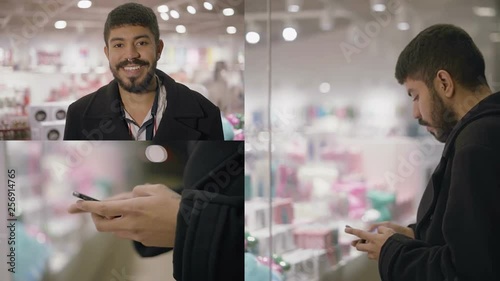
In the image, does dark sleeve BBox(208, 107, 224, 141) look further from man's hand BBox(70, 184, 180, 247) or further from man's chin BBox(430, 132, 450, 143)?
man's chin BBox(430, 132, 450, 143)

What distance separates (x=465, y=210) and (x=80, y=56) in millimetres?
1821

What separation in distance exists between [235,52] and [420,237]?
3.75 feet

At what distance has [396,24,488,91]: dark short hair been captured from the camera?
2.24 metres

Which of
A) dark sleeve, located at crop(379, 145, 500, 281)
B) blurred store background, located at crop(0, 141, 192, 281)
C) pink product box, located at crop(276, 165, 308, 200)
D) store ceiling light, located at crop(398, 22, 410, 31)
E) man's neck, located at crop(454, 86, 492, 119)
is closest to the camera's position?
dark sleeve, located at crop(379, 145, 500, 281)

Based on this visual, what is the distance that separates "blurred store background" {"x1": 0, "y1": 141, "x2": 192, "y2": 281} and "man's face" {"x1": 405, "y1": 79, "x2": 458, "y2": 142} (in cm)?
112

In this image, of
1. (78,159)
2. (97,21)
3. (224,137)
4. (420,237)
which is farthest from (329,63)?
(78,159)

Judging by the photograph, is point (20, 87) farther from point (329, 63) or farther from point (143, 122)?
point (329, 63)

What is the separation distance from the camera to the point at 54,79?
2564 millimetres

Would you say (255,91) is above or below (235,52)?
below

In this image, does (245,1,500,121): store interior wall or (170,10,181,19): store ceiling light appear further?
(170,10,181,19): store ceiling light

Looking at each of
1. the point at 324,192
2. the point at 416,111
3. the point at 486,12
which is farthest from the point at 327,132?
the point at 486,12

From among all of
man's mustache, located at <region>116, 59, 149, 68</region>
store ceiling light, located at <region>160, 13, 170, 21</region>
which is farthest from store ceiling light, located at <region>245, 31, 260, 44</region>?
man's mustache, located at <region>116, 59, 149, 68</region>

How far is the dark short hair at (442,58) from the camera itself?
2.24 meters

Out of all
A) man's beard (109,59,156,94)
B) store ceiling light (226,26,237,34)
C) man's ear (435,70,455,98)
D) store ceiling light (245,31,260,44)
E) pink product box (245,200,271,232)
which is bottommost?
pink product box (245,200,271,232)
